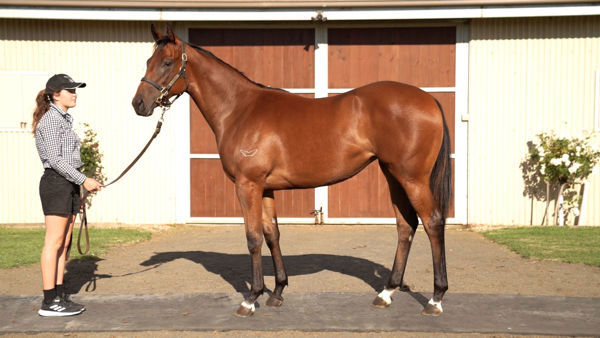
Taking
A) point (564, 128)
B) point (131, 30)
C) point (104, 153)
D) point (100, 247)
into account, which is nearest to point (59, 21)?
point (131, 30)

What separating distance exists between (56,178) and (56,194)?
0.47ft

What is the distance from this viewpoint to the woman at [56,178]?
193 inches

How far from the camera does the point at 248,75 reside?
10133mm

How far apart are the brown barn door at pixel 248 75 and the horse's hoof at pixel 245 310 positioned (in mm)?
5096

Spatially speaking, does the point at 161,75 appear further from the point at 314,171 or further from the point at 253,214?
the point at 314,171

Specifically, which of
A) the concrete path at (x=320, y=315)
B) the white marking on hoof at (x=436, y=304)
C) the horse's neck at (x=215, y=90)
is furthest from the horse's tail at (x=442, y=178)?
the horse's neck at (x=215, y=90)

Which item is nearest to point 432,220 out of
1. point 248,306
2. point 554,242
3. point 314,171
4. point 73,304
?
point 314,171

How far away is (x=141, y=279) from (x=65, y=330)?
1.94 m

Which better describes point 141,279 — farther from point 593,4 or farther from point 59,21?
point 593,4

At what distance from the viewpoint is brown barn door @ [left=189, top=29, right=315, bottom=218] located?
10.1 metres

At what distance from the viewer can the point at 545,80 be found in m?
9.77

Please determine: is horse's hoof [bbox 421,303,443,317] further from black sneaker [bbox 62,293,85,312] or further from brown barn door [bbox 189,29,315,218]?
brown barn door [bbox 189,29,315,218]

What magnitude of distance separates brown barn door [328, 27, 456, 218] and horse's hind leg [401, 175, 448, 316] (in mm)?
4924

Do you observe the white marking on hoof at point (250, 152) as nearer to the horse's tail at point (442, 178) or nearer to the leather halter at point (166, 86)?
the leather halter at point (166, 86)
